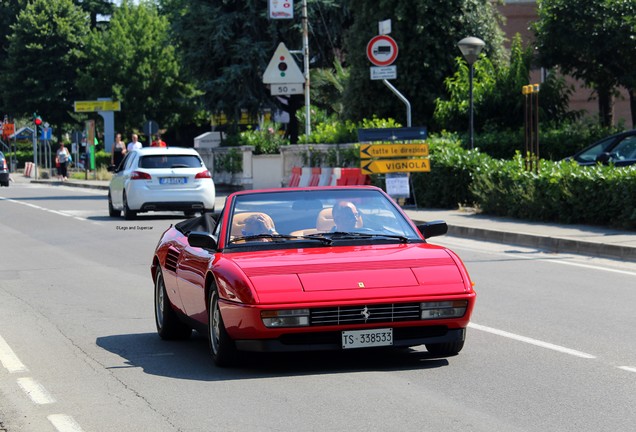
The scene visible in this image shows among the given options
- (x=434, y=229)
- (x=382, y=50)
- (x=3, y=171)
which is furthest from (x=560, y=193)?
(x=3, y=171)

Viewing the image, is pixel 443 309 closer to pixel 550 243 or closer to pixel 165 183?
pixel 550 243

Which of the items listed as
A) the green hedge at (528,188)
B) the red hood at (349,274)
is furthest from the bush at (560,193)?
the red hood at (349,274)

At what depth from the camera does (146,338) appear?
10500 millimetres

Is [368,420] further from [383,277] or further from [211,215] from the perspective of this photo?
[211,215]

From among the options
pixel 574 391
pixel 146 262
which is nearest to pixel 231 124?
pixel 146 262

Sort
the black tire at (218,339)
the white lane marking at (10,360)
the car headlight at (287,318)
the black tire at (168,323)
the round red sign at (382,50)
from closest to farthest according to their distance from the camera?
the car headlight at (287,318)
the black tire at (218,339)
the white lane marking at (10,360)
the black tire at (168,323)
the round red sign at (382,50)

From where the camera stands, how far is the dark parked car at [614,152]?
82.5 ft

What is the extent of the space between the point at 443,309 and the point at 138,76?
77391mm

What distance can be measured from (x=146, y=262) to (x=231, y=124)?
30924 millimetres

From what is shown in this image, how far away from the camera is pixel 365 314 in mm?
8164

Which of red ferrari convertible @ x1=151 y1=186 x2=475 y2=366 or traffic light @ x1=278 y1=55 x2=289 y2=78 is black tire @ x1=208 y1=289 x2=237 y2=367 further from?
traffic light @ x1=278 y1=55 x2=289 y2=78

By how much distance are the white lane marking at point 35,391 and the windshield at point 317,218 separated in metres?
1.65

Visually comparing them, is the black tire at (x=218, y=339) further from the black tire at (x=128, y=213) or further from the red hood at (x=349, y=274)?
the black tire at (x=128, y=213)

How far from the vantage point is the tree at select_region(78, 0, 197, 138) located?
8375 centimetres
